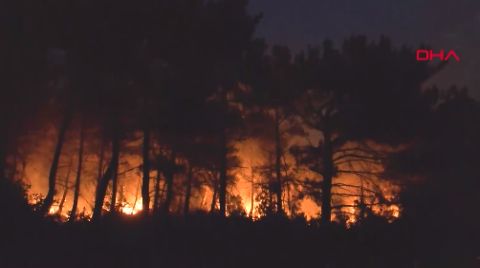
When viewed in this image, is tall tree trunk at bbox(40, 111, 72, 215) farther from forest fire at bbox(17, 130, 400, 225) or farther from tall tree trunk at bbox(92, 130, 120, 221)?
tall tree trunk at bbox(92, 130, 120, 221)

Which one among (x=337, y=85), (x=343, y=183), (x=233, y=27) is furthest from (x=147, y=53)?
(x=343, y=183)

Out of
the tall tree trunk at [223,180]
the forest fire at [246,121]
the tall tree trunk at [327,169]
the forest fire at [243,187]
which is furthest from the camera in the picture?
the tall tree trunk at [223,180]

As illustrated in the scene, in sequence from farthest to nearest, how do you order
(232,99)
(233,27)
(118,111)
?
(232,99), (233,27), (118,111)

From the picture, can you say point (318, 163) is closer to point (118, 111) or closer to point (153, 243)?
point (118, 111)

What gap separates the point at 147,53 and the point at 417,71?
1074cm

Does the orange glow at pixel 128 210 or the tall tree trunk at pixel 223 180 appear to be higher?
the tall tree trunk at pixel 223 180

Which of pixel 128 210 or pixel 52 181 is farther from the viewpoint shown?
pixel 128 210

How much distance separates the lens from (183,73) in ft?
72.6

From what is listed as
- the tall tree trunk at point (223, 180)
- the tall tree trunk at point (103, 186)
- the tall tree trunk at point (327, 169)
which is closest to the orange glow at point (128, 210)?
the tall tree trunk at point (103, 186)

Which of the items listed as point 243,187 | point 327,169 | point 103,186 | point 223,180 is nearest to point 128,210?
point 223,180

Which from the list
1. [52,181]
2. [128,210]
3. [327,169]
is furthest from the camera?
[128,210]

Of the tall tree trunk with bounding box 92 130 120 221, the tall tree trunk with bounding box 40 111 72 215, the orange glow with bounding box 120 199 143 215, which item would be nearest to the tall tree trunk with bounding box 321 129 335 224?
the orange glow with bounding box 120 199 143 215

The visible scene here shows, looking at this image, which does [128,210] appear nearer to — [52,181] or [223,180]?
[52,181]

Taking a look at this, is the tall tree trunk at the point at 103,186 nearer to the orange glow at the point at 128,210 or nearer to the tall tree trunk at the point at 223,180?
the orange glow at the point at 128,210
